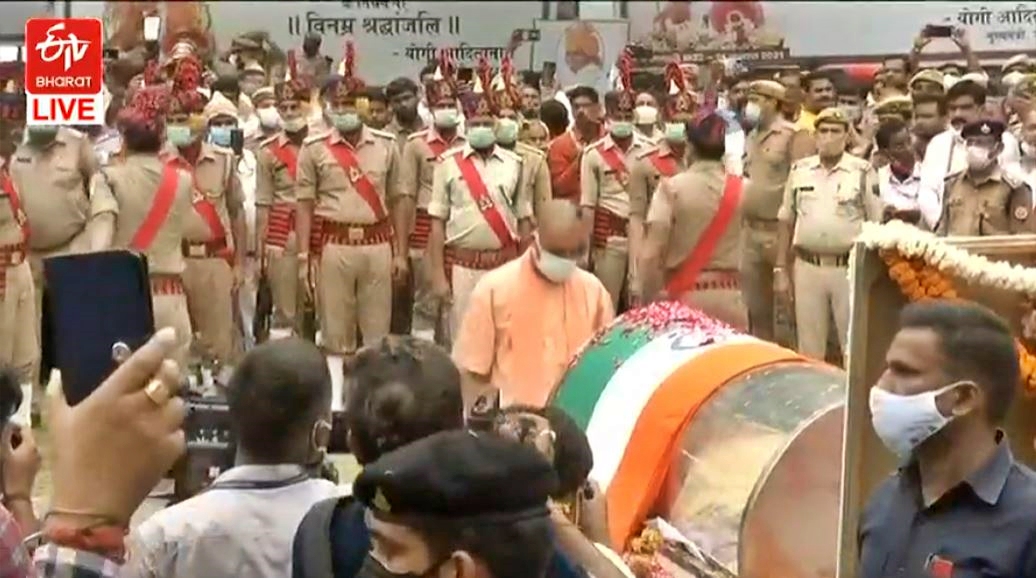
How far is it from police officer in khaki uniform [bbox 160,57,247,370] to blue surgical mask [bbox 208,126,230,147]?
0.02 metres

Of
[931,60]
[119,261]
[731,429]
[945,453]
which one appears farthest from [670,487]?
[931,60]

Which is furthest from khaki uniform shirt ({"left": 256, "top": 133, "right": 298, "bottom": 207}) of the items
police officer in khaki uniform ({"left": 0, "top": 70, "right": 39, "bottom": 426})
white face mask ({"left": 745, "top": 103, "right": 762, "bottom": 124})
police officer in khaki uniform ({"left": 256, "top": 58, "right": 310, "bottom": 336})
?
white face mask ({"left": 745, "top": 103, "right": 762, "bottom": 124})

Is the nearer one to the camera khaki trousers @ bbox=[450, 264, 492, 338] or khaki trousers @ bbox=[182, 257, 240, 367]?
khaki trousers @ bbox=[450, 264, 492, 338]

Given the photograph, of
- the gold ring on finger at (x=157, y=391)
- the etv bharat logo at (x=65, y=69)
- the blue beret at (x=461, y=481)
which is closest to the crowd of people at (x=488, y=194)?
the etv bharat logo at (x=65, y=69)

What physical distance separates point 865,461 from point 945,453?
780 millimetres

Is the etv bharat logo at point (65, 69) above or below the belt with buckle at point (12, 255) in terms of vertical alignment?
above

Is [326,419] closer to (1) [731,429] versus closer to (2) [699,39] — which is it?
(1) [731,429]

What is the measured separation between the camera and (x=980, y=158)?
7.37 metres

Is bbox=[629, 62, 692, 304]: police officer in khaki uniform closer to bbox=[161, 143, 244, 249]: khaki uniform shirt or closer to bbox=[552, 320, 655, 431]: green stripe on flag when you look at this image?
bbox=[161, 143, 244, 249]: khaki uniform shirt

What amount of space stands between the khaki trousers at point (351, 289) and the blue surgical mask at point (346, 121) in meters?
0.47

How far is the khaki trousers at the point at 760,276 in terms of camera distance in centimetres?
815

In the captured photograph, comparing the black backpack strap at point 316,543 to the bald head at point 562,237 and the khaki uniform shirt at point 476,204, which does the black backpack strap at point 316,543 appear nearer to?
the bald head at point 562,237

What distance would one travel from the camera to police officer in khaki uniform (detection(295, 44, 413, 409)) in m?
7.91

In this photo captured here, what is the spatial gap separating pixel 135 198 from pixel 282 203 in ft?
2.95
